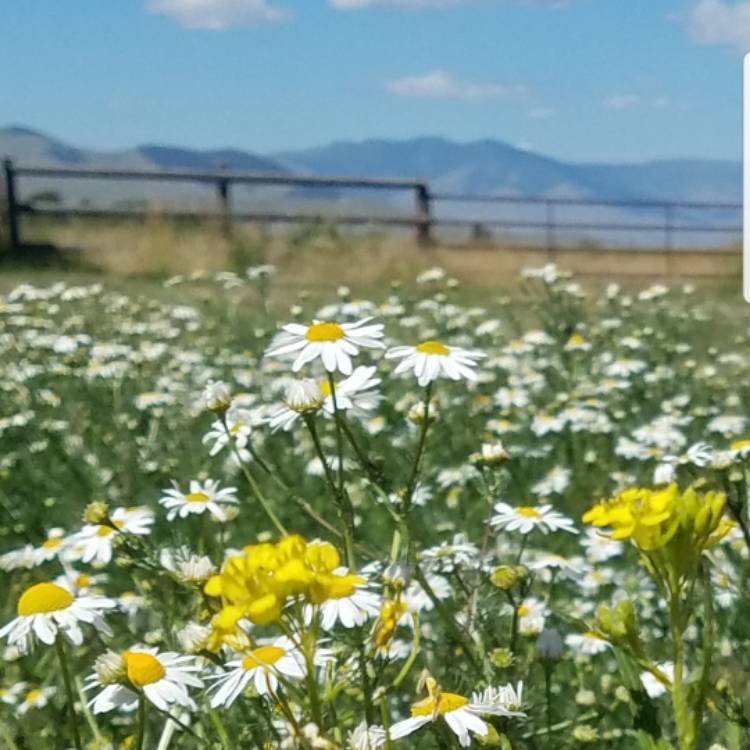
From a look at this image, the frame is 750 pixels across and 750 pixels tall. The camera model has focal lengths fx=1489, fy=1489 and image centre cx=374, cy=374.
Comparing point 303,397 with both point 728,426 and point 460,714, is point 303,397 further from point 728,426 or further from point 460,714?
point 728,426

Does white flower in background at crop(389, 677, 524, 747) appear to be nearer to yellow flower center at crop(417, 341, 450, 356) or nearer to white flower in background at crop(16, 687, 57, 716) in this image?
yellow flower center at crop(417, 341, 450, 356)

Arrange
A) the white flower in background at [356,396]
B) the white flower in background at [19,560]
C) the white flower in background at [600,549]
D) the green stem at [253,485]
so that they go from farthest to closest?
the white flower in background at [600,549]
the white flower in background at [19,560]
the white flower in background at [356,396]
the green stem at [253,485]

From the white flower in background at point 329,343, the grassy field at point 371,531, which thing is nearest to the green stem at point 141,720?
the grassy field at point 371,531

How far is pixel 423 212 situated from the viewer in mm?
15508

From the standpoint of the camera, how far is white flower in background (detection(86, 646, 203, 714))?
1254mm

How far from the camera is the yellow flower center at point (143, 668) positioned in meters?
1.28

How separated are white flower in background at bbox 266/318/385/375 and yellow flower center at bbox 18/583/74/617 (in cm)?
33

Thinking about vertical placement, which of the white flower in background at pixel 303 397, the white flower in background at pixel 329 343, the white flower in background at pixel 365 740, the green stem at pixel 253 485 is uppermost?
the white flower in background at pixel 329 343

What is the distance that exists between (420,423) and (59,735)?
0.69 meters

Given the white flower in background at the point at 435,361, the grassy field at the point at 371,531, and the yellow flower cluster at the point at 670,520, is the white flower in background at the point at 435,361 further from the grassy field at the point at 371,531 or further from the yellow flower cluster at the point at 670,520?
the yellow flower cluster at the point at 670,520

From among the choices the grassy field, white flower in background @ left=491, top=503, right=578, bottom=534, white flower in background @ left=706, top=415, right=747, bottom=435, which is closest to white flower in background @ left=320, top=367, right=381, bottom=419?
the grassy field

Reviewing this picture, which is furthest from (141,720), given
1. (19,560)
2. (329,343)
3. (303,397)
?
(19,560)

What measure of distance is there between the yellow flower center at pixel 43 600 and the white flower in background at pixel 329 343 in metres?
0.33

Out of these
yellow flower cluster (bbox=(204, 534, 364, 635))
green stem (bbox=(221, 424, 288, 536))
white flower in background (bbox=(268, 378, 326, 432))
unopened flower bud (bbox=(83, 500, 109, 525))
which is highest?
white flower in background (bbox=(268, 378, 326, 432))
